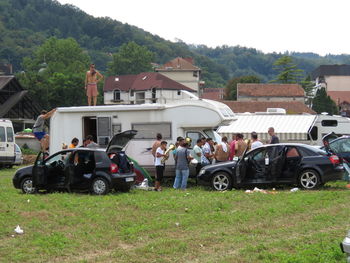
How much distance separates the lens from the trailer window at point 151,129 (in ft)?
67.6

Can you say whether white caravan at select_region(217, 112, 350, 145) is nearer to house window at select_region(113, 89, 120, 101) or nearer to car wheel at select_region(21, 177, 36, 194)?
car wheel at select_region(21, 177, 36, 194)

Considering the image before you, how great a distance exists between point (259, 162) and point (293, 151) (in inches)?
39.6

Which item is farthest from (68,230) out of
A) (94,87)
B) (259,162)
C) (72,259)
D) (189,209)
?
(94,87)

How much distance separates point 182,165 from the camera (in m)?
18.5

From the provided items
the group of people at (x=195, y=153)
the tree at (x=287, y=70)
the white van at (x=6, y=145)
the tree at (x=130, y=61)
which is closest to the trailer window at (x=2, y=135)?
the white van at (x=6, y=145)

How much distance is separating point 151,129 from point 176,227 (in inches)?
348

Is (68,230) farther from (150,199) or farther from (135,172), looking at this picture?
(135,172)

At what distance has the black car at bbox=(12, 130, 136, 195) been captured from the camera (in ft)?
55.4

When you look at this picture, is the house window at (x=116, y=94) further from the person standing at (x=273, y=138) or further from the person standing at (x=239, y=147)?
the person standing at (x=273, y=138)

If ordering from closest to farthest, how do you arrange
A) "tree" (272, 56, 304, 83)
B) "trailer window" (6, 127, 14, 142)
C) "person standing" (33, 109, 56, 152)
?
"person standing" (33, 109, 56, 152) < "trailer window" (6, 127, 14, 142) < "tree" (272, 56, 304, 83)

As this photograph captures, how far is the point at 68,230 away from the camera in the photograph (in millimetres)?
11703

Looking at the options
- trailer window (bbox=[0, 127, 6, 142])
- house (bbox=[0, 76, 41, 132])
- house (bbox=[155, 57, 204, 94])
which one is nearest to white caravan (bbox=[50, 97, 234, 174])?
trailer window (bbox=[0, 127, 6, 142])

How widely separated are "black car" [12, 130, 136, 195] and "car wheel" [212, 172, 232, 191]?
2.42 metres

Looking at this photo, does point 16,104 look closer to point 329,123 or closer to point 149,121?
point 329,123
